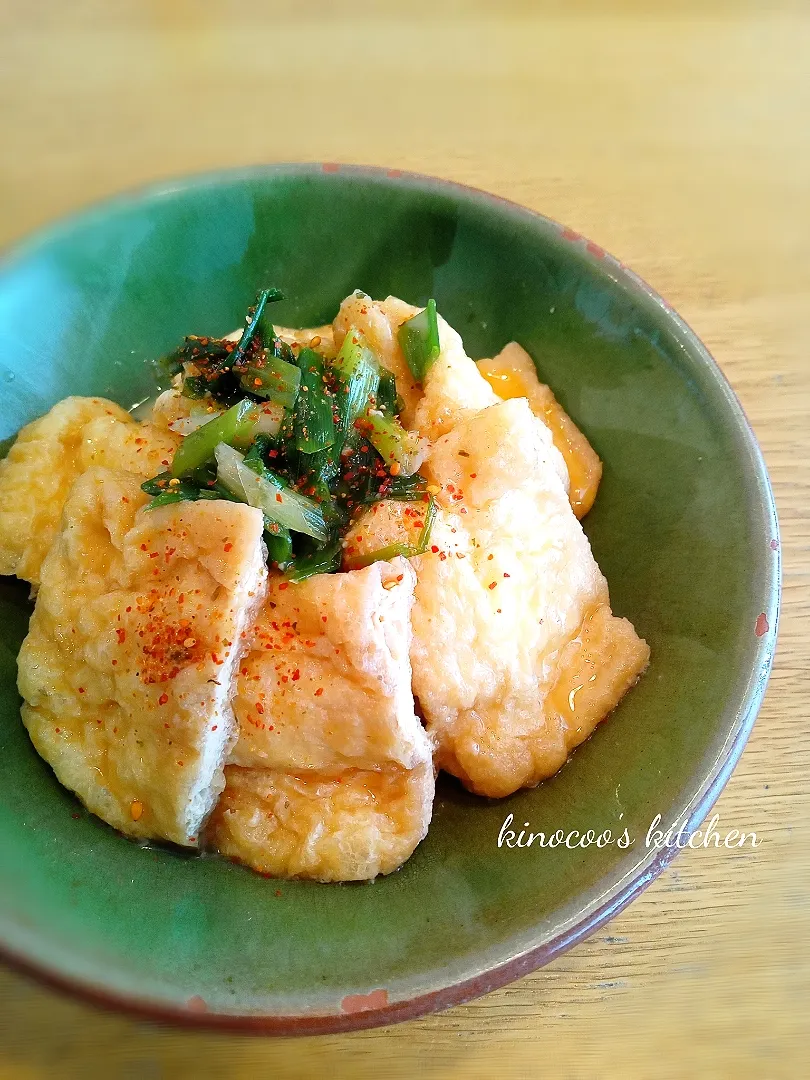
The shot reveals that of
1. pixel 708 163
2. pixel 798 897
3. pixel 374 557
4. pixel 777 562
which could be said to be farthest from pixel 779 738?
pixel 708 163

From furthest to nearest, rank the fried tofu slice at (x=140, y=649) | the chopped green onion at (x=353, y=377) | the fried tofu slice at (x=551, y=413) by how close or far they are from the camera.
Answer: the fried tofu slice at (x=551, y=413) < the chopped green onion at (x=353, y=377) < the fried tofu slice at (x=140, y=649)

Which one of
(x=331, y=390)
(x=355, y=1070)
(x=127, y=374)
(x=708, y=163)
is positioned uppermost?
(x=708, y=163)

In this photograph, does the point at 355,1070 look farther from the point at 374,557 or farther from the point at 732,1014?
the point at 374,557

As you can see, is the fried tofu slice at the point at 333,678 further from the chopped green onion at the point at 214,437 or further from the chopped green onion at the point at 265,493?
the chopped green onion at the point at 214,437

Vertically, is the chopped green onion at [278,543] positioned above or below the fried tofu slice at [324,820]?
above

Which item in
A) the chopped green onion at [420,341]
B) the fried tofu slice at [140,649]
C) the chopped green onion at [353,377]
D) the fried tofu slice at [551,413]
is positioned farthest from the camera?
the fried tofu slice at [551,413]

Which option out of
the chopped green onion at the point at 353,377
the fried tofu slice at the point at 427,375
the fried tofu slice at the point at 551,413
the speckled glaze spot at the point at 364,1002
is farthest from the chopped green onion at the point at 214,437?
the speckled glaze spot at the point at 364,1002
